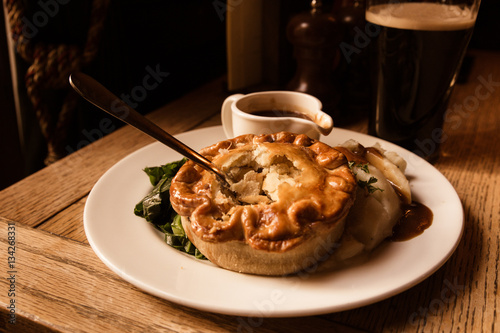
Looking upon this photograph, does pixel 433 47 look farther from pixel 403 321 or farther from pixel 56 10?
pixel 56 10

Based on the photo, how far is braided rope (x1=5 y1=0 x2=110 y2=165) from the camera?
6.82 feet

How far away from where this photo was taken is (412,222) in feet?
4.28

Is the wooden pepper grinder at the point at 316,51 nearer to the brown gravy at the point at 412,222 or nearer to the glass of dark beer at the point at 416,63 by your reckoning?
the glass of dark beer at the point at 416,63

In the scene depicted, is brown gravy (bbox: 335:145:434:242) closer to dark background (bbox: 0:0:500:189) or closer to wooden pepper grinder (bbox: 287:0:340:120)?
wooden pepper grinder (bbox: 287:0:340:120)

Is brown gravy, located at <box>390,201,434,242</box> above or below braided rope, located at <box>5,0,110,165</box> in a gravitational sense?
below

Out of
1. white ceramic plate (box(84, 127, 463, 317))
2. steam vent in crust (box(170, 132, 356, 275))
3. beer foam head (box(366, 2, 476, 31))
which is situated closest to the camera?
white ceramic plate (box(84, 127, 463, 317))

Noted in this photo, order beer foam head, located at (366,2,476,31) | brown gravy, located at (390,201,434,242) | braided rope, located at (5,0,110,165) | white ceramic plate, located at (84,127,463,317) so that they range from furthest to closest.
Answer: braided rope, located at (5,0,110,165) < beer foam head, located at (366,2,476,31) < brown gravy, located at (390,201,434,242) < white ceramic plate, located at (84,127,463,317)

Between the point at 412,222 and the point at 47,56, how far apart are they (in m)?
1.85

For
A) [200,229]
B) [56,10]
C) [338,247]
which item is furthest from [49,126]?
[338,247]

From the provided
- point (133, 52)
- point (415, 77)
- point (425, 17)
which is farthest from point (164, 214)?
point (133, 52)

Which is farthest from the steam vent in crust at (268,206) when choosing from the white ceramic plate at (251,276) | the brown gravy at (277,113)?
the brown gravy at (277,113)

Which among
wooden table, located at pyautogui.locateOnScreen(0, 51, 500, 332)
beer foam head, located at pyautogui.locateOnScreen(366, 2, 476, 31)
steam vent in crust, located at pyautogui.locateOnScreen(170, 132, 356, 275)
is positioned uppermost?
beer foam head, located at pyautogui.locateOnScreen(366, 2, 476, 31)

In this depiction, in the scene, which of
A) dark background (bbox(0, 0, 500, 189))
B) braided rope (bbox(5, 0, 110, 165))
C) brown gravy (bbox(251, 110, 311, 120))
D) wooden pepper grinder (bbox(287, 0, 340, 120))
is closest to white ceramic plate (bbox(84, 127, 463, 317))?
brown gravy (bbox(251, 110, 311, 120))

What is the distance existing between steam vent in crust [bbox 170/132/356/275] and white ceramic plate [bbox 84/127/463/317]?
55mm
